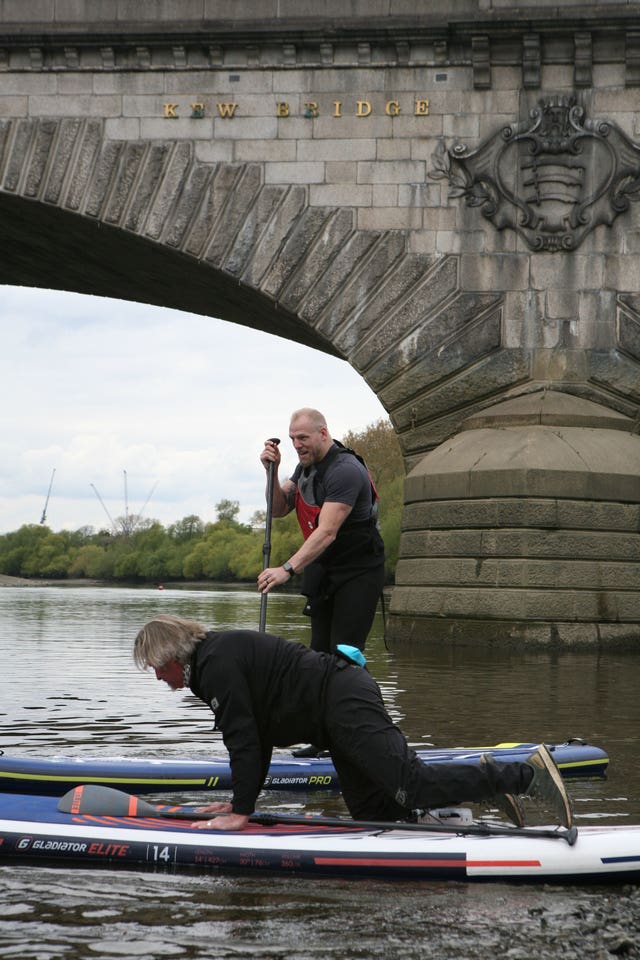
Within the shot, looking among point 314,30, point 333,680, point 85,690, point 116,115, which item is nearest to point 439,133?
point 314,30

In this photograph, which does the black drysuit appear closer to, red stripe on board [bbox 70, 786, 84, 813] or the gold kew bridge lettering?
red stripe on board [bbox 70, 786, 84, 813]

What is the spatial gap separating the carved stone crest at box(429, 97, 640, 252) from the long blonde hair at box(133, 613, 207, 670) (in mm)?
14186

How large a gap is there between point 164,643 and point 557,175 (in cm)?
1455

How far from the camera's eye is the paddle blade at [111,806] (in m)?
5.17

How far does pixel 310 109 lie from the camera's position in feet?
62.2

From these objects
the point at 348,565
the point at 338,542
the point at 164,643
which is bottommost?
the point at 164,643

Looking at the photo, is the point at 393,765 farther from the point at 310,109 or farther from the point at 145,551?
the point at 145,551

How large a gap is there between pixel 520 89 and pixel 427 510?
20.2ft

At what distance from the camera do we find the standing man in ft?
22.3

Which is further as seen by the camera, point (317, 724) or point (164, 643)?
point (317, 724)

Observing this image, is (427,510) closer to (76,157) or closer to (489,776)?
(76,157)

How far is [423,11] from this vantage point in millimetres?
18547

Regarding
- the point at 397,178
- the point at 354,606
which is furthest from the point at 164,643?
the point at 397,178

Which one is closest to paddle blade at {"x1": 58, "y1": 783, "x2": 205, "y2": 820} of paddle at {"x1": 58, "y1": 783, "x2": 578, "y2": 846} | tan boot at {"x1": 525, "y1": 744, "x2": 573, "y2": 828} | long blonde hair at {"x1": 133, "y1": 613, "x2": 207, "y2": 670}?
paddle at {"x1": 58, "y1": 783, "x2": 578, "y2": 846}
